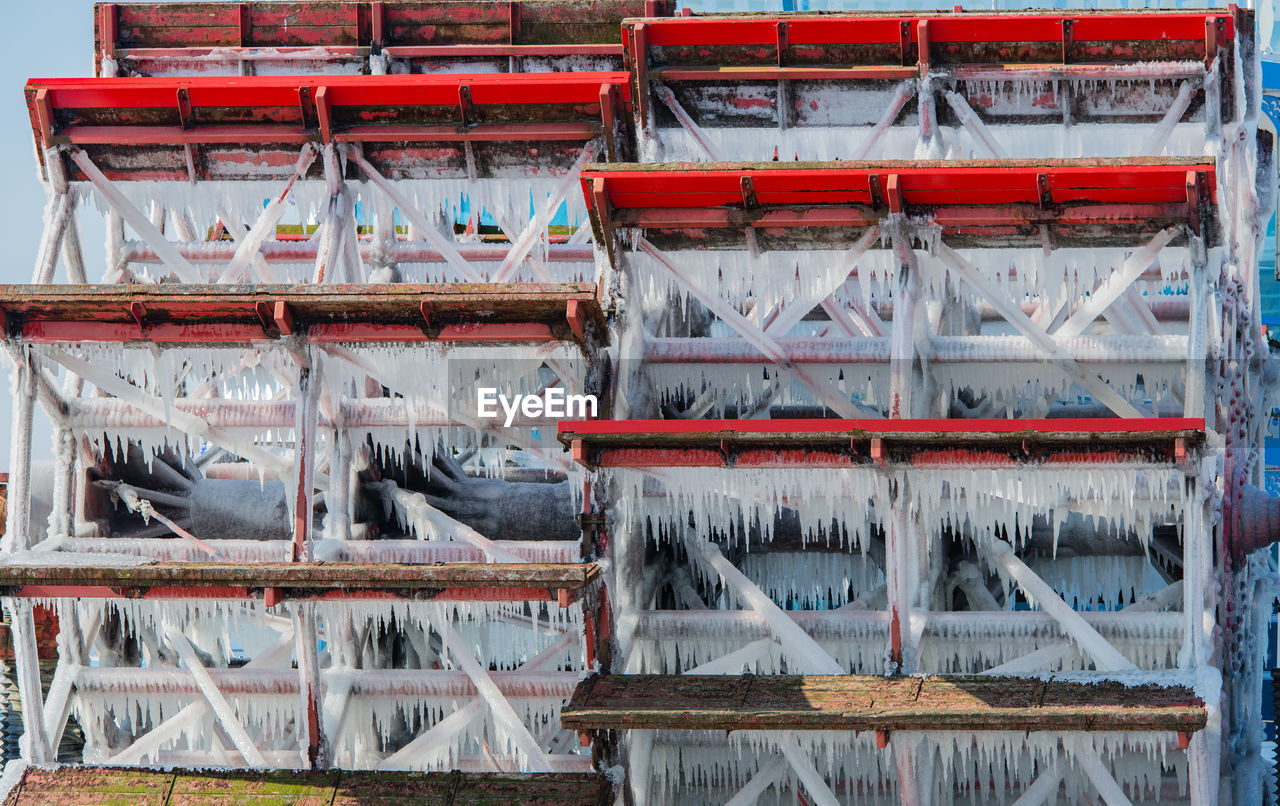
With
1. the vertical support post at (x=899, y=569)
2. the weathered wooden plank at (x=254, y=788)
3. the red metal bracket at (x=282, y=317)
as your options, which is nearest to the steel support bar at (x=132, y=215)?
the red metal bracket at (x=282, y=317)

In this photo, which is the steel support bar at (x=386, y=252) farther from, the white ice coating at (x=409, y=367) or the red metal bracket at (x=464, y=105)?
the white ice coating at (x=409, y=367)

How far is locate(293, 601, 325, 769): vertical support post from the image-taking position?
18578mm

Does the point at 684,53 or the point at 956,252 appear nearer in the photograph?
the point at 956,252

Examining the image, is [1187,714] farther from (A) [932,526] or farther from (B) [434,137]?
(B) [434,137]

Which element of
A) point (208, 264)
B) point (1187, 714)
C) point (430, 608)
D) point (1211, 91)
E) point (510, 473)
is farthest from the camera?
point (208, 264)

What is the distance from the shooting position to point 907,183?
59.8ft

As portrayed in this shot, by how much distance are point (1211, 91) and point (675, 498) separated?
843 cm

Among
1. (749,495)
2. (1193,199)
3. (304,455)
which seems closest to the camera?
(1193,199)

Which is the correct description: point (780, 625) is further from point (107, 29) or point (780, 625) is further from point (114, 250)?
point (107, 29)

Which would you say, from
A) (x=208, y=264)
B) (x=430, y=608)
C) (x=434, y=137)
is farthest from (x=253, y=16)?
(x=430, y=608)

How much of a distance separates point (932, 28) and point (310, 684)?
1059 centimetres

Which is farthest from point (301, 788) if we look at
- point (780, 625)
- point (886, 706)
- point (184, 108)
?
point (184, 108)

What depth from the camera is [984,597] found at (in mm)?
20453

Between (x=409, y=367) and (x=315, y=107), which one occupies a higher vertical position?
(x=315, y=107)
